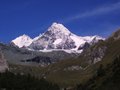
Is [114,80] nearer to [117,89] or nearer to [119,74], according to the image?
[119,74]

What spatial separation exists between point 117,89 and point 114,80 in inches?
1754

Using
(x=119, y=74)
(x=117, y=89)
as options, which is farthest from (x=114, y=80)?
(x=117, y=89)

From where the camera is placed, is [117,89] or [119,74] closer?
[117,89]

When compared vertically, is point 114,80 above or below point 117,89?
above

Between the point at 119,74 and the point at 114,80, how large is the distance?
6967 mm

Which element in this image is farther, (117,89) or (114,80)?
(114,80)

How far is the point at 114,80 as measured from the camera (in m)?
176

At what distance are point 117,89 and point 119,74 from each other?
1999 inches

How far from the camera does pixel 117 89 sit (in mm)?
131625

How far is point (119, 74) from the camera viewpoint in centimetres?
18175

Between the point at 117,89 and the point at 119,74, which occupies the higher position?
the point at 119,74
